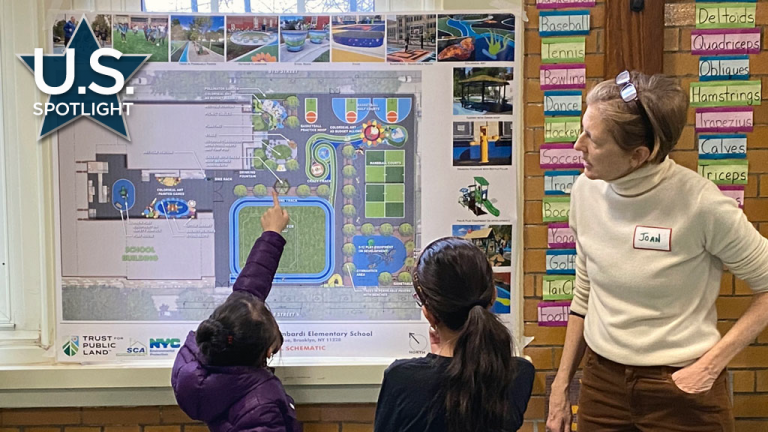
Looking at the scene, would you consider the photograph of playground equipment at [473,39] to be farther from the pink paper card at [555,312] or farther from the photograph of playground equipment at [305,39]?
the pink paper card at [555,312]

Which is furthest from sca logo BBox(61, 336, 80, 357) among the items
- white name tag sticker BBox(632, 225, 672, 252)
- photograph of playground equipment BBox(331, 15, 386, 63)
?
white name tag sticker BBox(632, 225, 672, 252)

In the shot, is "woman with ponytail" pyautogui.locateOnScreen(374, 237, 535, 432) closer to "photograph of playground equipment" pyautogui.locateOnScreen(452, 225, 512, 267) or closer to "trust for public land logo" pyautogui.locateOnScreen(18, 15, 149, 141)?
"photograph of playground equipment" pyautogui.locateOnScreen(452, 225, 512, 267)

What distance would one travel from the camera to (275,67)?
203 cm

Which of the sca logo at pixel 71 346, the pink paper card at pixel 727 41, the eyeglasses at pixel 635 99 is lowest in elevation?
the sca logo at pixel 71 346

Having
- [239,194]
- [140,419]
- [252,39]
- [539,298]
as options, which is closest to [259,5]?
[252,39]

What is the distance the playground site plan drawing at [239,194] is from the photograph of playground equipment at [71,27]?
176mm

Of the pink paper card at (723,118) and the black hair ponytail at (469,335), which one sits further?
the pink paper card at (723,118)

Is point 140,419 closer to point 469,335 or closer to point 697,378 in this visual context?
point 469,335

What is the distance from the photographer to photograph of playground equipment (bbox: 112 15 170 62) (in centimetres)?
201

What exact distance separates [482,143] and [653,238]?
0.71 metres

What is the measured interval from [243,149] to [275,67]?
0.29m

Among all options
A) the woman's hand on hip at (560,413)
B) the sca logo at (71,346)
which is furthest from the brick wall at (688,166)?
the sca logo at (71,346)

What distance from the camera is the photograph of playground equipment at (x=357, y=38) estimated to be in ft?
6.64

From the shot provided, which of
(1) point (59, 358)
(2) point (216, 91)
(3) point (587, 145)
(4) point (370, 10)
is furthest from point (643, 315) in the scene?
(1) point (59, 358)
